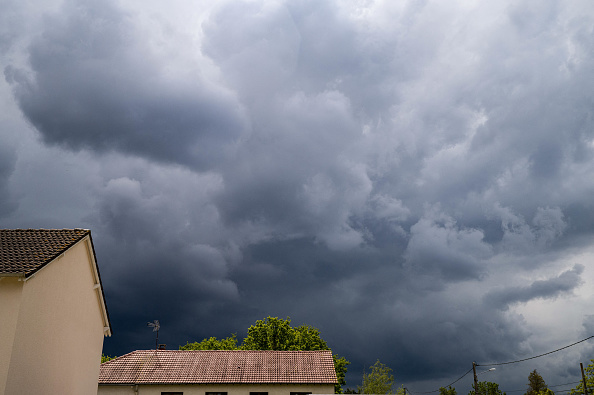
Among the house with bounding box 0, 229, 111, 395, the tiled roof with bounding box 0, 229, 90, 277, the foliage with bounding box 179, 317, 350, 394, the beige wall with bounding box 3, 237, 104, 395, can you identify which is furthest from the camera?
the foliage with bounding box 179, 317, 350, 394

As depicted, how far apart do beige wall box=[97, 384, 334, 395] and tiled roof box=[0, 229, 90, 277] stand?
17.7m

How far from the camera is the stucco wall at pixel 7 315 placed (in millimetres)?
19281

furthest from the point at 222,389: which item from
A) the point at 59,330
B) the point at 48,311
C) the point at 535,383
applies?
the point at 535,383

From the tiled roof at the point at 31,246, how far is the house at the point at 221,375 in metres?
17.5

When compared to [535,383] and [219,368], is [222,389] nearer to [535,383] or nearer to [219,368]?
[219,368]

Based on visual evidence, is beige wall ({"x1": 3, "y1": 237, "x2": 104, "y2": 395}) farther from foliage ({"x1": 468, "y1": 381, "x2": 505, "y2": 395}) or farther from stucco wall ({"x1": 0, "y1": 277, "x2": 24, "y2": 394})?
foliage ({"x1": 468, "y1": 381, "x2": 505, "y2": 395})

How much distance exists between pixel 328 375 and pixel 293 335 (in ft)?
83.0

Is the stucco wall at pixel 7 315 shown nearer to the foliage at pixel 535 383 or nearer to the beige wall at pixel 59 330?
the beige wall at pixel 59 330

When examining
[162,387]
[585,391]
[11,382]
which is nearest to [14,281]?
[11,382]

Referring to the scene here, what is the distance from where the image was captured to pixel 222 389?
125 ft

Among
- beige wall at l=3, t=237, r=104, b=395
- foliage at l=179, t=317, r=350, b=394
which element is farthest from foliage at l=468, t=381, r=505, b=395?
beige wall at l=3, t=237, r=104, b=395

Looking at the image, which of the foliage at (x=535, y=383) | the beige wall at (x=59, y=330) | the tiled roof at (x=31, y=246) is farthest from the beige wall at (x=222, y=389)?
the foliage at (x=535, y=383)

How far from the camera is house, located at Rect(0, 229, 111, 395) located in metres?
19.8

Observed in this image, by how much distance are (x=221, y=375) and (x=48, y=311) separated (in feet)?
62.2
